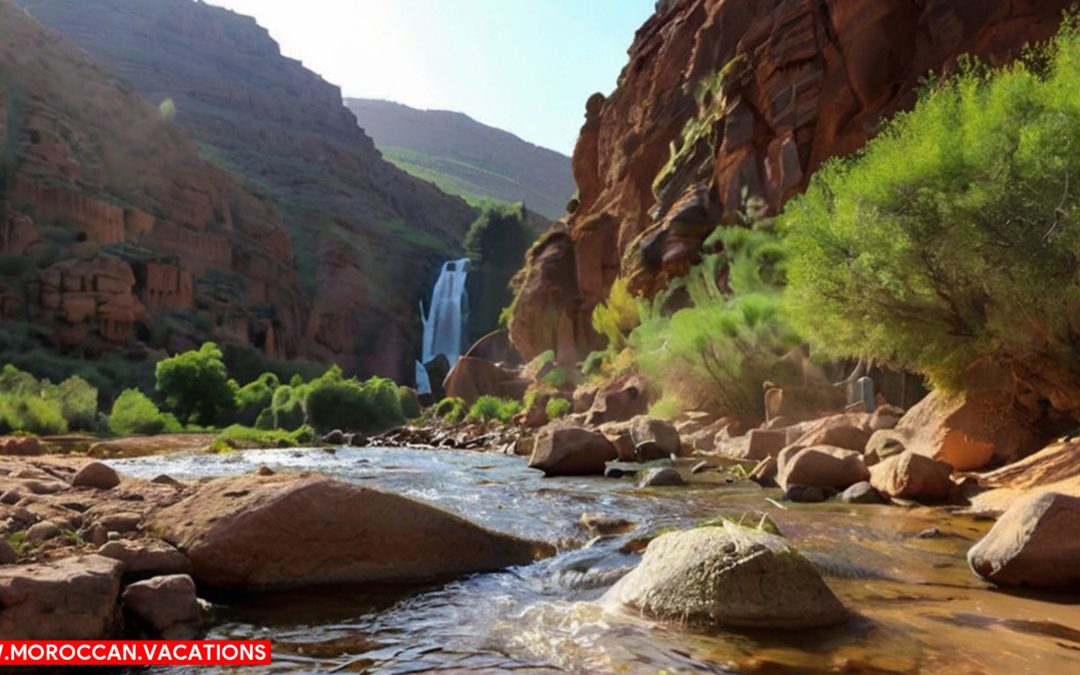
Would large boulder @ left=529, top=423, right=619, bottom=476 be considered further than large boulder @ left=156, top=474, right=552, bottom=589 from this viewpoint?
Yes

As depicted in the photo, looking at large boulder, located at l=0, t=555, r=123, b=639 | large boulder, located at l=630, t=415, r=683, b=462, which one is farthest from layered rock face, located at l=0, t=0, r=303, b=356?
large boulder, located at l=0, t=555, r=123, b=639

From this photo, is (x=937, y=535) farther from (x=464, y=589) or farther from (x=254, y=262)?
(x=254, y=262)

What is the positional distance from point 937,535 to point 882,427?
7.71 metres

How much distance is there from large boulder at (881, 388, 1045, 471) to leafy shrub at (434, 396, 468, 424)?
2827cm

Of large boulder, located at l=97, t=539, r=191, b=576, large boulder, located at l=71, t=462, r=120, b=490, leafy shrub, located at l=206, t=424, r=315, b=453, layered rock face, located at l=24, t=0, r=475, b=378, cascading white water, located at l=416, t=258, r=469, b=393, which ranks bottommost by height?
leafy shrub, located at l=206, t=424, r=315, b=453

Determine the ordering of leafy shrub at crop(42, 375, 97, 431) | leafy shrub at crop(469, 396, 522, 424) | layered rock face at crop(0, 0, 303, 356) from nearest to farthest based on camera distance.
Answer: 1. leafy shrub at crop(42, 375, 97, 431)
2. leafy shrub at crop(469, 396, 522, 424)
3. layered rock face at crop(0, 0, 303, 356)

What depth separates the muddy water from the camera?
434 centimetres

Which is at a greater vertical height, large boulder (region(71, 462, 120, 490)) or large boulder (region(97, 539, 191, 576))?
large boulder (region(71, 462, 120, 490))

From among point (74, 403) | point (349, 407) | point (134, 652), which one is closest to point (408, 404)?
point (349, 407)

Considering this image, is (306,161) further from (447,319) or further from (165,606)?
(165,606)

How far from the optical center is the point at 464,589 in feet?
19.7

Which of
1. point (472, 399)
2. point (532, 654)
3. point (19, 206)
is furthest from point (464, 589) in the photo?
point (19, 206)

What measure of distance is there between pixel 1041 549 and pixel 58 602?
658 cm

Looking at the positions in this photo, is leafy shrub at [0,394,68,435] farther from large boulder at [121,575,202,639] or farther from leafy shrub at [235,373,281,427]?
large boulder at [121,575,202,639]
